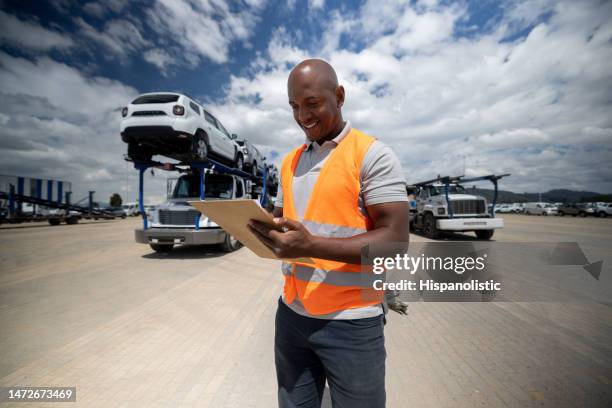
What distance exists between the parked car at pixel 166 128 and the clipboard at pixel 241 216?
275 inches

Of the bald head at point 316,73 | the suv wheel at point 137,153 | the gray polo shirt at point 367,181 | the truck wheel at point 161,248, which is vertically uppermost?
the suv wheel at point 137,153

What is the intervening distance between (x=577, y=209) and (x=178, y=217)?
4560cm

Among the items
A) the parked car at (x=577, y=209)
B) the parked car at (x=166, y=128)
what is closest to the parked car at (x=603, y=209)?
the parked car at (x=577, y=209)

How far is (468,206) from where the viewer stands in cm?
1122

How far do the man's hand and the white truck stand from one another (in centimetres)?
1077

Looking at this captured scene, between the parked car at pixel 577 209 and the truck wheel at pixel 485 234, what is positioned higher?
the parked car at pixel 577 209

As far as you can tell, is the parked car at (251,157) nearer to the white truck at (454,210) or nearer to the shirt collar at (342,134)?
the white truck at (454,210)

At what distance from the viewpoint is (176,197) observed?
28.3 ft

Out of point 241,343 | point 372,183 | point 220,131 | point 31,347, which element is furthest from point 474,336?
point 220,131

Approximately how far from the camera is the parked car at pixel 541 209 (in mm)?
38625

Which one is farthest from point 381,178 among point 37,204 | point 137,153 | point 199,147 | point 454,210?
point 37,204

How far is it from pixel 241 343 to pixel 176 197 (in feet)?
21.8

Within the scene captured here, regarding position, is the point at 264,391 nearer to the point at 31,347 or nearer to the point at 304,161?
the point at 304,161

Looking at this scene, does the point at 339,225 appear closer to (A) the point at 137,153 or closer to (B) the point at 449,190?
(A) the point at 137,153
